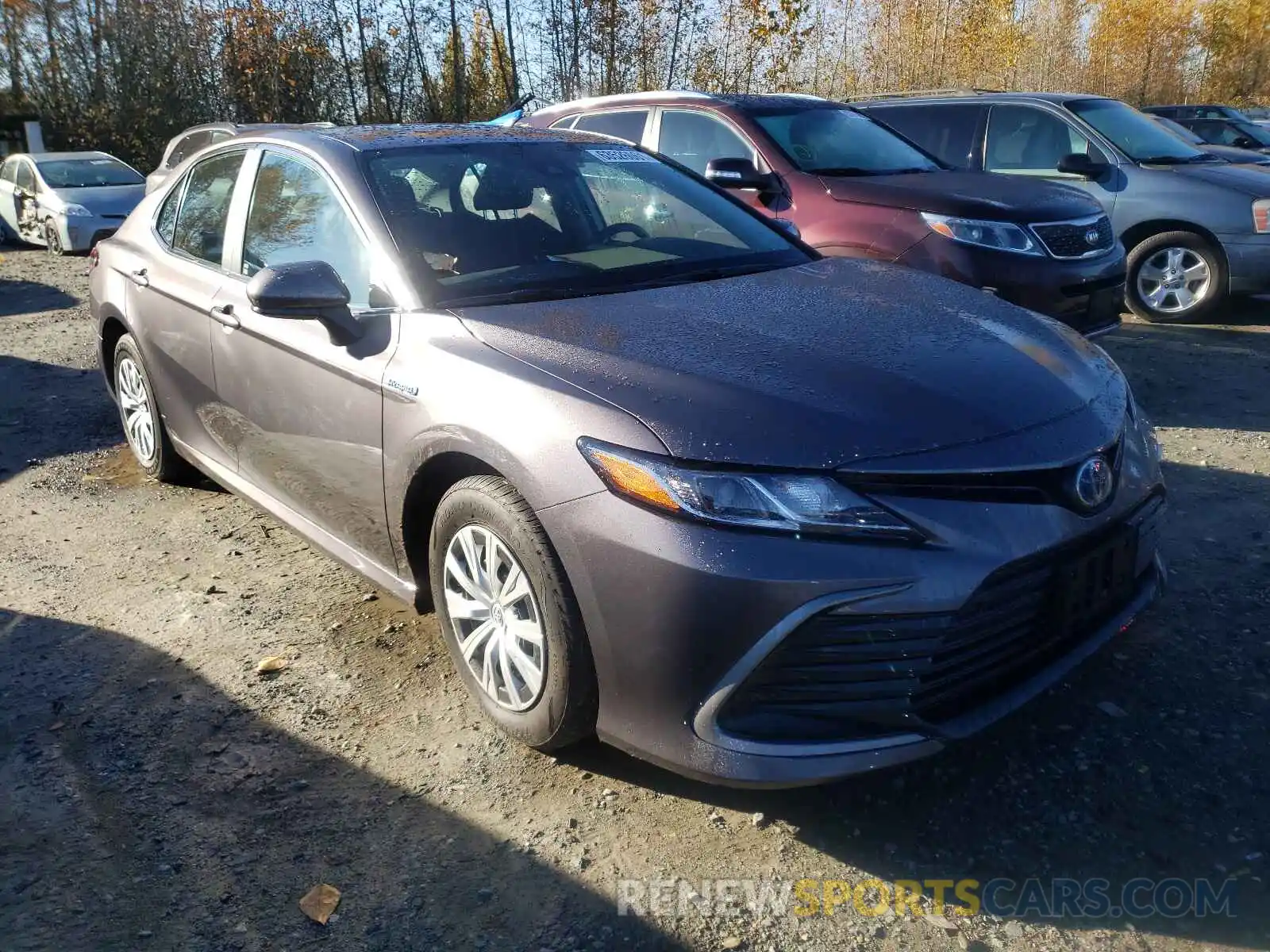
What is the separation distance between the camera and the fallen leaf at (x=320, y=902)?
241cm

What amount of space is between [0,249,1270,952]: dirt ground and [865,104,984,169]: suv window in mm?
5635

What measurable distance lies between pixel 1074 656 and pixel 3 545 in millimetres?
4274

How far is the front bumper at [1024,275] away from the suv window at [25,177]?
1459 cm

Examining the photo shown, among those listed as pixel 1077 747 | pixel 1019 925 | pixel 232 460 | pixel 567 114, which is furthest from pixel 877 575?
pixel 567 114

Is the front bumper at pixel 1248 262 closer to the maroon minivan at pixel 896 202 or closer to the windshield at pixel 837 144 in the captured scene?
the maroon minivan at pixel 896 202

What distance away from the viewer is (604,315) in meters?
3.05

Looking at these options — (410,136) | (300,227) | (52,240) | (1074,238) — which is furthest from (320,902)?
(52,240)

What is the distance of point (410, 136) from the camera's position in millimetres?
3852

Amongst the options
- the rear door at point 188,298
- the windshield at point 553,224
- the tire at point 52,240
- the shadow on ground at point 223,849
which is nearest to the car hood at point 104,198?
the tire at point 52,240

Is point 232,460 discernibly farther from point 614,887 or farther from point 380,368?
point 614,887

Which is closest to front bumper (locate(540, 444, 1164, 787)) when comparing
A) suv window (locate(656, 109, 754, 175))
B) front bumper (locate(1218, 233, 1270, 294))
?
suv window (locate(656, 109, 754, 175))

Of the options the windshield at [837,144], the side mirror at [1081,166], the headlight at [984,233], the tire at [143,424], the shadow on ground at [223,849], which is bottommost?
the shadow on ground at [223,849]

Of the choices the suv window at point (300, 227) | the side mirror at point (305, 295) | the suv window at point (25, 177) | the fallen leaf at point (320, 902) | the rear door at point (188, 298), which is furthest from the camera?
the suv window at point (25, 177)

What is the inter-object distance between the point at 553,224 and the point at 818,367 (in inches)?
53.6
